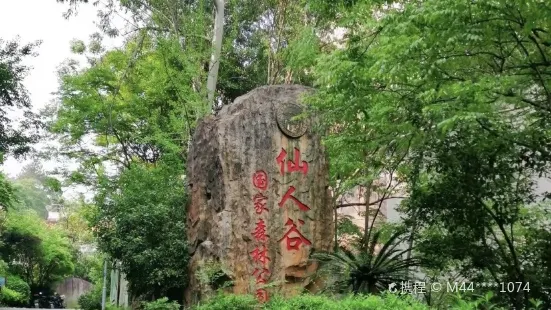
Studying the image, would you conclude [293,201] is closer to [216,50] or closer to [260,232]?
[260,232]

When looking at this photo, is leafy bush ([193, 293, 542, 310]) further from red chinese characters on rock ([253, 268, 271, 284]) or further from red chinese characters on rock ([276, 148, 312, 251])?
red chinese characters on rock ([276, 148, 312, 251])

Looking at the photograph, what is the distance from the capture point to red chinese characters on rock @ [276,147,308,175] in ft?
27.3

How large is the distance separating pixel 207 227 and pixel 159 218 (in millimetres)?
1101

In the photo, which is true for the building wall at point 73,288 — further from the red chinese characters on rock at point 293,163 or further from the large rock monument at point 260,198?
the red chinese characters on rock at point 293,163

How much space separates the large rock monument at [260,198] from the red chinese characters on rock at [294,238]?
2cm

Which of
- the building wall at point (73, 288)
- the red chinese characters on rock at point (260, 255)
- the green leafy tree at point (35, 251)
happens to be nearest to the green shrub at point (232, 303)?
the red chinese characters on rock at point (260, 255)

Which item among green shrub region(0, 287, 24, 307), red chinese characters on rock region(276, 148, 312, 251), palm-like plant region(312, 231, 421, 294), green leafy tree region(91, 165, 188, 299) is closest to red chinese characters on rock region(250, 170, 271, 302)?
red chinese characters on rock region(276, 148, 312, 251)

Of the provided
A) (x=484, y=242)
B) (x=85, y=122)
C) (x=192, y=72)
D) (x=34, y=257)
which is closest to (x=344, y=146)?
(x=484, y=242)

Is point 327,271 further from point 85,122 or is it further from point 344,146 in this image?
point 85,122

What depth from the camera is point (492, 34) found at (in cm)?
448

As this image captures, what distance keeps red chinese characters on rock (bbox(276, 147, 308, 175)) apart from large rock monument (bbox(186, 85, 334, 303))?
0.05 ft

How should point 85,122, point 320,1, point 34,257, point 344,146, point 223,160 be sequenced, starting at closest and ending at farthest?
point 320,1, point 344,146, point 223,160, point 85,122, point 34,257

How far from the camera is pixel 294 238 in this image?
8172mm

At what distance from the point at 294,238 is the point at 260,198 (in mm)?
799
